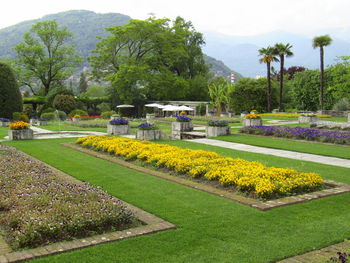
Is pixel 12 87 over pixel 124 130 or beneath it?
over

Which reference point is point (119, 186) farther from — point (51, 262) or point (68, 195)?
point (51, 262)

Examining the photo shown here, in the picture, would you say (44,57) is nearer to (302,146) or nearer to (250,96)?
(250,96)

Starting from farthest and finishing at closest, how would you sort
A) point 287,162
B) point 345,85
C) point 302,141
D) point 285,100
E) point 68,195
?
1. point 285,100
2. point 345,85
3. point 302,141
4. point 287,162
5. point 68,195

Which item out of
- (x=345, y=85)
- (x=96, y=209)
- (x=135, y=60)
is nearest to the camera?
(x=96, y=209)

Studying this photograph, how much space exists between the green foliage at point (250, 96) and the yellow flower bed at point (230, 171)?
38012 millimetres

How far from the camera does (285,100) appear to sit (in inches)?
2298

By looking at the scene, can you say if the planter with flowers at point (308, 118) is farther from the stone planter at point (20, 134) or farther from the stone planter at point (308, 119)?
the stone planter at point (20, 134)

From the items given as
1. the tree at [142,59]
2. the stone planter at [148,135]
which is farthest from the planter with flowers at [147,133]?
the tree at [142,59]

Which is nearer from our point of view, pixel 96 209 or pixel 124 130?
pixel 96 209

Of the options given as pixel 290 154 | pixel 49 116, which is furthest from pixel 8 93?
pixel 290 154

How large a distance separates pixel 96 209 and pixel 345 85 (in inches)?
1697

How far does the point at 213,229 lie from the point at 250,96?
45.4 metres

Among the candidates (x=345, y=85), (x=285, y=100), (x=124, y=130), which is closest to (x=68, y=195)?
(x=124, y=130)

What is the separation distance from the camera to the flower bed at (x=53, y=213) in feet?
17.6
